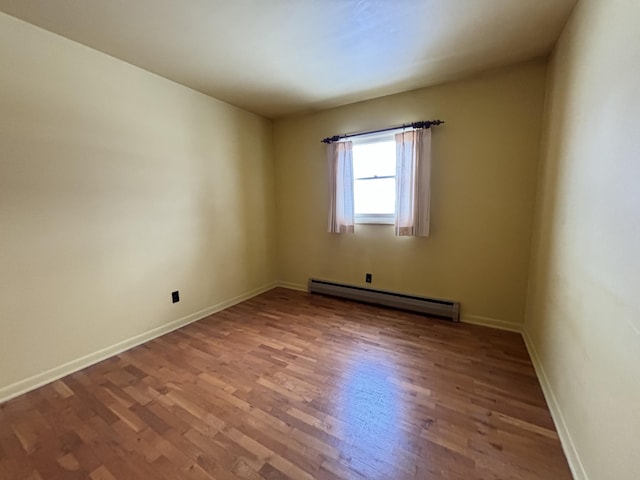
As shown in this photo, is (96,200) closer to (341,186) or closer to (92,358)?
(92,358)

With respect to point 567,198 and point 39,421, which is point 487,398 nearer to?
point 567,198

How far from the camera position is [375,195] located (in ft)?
10.6

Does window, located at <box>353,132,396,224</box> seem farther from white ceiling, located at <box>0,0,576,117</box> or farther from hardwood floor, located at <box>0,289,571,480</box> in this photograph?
hardwood floor, located at <box>0,289,571,480</box>

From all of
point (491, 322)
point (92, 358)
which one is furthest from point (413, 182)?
point (92, 358)

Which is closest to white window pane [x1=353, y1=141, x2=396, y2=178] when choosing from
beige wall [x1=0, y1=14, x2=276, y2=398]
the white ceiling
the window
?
the window

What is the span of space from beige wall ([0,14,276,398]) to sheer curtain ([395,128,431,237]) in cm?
199

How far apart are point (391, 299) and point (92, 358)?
2820 mm

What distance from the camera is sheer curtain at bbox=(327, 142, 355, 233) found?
3.24 m

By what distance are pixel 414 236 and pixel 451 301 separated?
2.55 ft

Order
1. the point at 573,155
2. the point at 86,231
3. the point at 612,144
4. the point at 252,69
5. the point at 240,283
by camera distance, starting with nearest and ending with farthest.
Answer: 1. the point at 612,144
2. the point at 573,155
3. the point at 86,231
4. the point at 252,69
5. the point at 240,283

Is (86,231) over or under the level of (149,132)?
under

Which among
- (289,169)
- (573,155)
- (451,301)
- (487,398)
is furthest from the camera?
(289,169)

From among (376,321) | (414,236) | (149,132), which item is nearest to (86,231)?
(149,132)

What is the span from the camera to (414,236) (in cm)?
297
